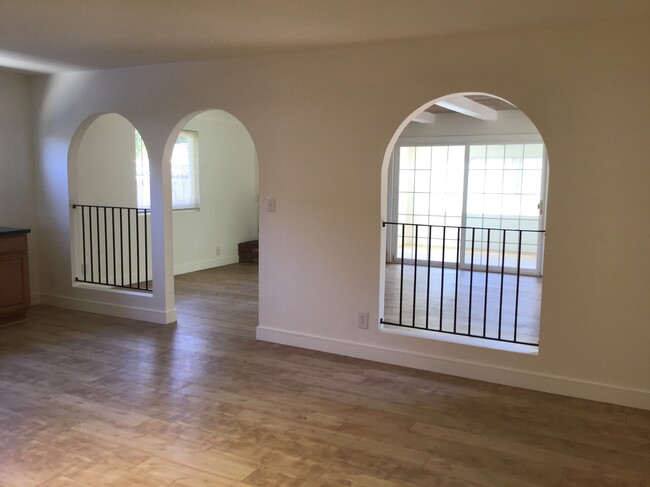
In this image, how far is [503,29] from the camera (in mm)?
3430

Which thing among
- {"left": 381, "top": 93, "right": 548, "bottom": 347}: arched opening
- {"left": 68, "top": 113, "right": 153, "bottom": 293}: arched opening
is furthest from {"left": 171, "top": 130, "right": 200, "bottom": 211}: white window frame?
{"left": 381, "top": 93, "right": 548, "bottom": 347}: arched opening

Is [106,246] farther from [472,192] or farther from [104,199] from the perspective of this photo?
[472,192]

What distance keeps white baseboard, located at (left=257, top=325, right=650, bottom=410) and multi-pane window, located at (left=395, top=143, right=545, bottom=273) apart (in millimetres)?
3417

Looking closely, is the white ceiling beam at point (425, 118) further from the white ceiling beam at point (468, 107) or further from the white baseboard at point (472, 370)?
the white baseboard at point (472, 370)

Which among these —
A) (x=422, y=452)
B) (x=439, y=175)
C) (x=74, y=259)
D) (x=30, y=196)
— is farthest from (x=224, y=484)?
(x=439, y=175)

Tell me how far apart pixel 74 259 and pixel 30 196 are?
83 centimetres

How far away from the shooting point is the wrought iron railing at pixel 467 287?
450cm

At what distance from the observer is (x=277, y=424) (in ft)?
10.0

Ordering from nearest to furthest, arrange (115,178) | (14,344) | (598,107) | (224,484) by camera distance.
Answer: (224,484), (598,107), (14,344), (115,178)

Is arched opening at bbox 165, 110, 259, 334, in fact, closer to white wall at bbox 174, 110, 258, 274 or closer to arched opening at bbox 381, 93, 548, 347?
white wall at bbox 174, 110, 258, 274

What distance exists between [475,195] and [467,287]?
2039mm

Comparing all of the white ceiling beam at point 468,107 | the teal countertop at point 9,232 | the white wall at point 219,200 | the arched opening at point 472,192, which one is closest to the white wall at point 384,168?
the teal countertop at point 9,232

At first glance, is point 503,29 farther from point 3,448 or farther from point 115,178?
point 115,178

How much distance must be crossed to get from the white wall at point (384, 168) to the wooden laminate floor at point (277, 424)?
0.72ft
